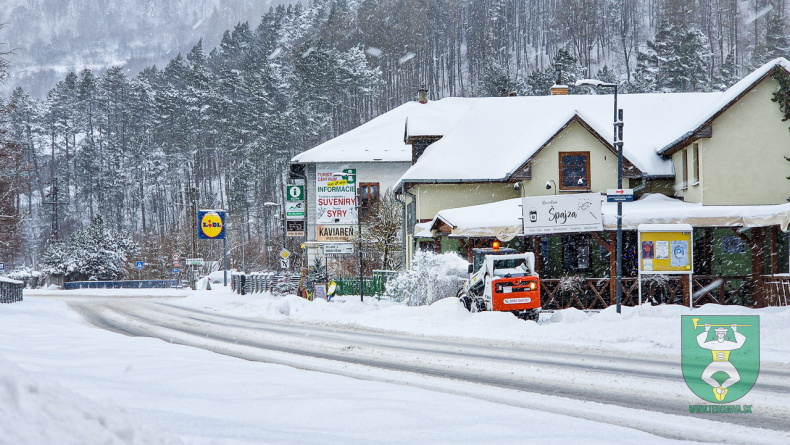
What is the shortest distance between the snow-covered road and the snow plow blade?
3.00 metres

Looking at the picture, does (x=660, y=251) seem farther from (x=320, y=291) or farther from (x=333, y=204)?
(x=333, y=204)

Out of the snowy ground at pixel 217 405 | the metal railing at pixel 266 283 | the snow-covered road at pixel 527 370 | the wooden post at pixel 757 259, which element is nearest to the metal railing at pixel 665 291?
the wooden post at pixel 757 259

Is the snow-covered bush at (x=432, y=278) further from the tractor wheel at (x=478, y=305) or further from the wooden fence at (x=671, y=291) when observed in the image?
the tractor wheel at (x=478, y=305)

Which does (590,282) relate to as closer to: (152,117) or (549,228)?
(549,228)

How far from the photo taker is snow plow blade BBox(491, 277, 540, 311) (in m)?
19.1

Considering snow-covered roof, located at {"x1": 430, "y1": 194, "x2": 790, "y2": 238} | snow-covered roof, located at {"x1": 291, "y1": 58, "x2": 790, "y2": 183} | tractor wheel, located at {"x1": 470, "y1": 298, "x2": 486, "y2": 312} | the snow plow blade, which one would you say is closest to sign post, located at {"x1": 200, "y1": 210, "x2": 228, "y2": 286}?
snow-covered roof, located at {"x1": 291, "y1": 58, "x2": 790, "y2": 183}

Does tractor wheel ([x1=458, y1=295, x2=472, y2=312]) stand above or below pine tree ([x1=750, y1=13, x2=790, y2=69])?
below

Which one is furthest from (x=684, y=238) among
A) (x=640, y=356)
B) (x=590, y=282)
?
(x=640, y=356)

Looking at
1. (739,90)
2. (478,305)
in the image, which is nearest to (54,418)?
(478,305)

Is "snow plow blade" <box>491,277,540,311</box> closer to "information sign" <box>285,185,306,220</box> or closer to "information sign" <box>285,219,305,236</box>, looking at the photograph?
"information sign" <box>285,219,305,236</box>

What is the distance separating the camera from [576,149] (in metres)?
28.1

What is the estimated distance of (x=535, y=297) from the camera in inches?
760
